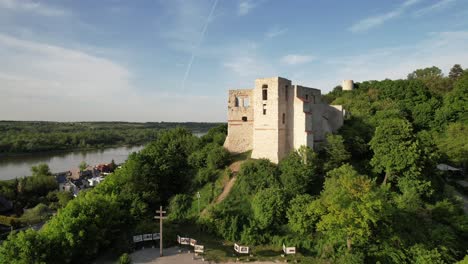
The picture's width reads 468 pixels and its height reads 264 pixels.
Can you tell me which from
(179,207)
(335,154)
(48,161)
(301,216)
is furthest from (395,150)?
(48,161)

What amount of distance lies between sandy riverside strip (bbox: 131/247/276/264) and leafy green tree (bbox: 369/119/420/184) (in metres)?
12.5

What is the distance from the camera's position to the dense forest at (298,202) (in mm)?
15594

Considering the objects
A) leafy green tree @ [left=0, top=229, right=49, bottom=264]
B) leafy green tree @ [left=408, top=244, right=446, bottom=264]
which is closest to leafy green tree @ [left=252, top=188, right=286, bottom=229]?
leafy green tree @ [left=408, top=244, right=446, bottom=264]

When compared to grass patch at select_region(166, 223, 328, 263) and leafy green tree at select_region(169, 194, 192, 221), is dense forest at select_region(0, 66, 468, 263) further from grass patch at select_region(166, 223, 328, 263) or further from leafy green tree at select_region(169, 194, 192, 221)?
grass patch at select_region(166, 223, 328, 263)

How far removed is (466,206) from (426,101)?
893 inches

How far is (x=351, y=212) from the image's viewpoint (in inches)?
585

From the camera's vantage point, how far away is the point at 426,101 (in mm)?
42312

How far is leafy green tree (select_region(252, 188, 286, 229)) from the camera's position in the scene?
63.1 ft

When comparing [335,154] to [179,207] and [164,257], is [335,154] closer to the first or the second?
[179,207]

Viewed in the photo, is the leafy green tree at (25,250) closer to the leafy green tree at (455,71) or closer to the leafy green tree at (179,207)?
the leafy green tree at (179,207)

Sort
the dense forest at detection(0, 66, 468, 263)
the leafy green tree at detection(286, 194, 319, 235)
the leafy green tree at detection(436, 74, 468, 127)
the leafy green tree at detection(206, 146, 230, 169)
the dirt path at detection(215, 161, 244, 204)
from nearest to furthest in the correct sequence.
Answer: the dense forest at detection(0, 66, 468, 263)
the leafy green tree at detection(286, 194, 319, 235)
the dirt path at detection(215, 161, 244, 204)
the leafy green tree at detection(206, 146, 230, 169)
the leafy green tree at detection(436, 74, 468, 127)

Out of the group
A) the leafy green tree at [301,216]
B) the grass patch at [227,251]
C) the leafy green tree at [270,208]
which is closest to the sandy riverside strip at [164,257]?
the grass patch at [227,251]

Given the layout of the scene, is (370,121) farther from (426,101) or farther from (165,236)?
(165,236)

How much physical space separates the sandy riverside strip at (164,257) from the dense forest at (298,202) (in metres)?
1.00
